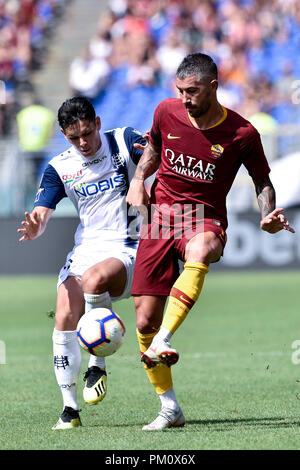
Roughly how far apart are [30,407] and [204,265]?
204cm

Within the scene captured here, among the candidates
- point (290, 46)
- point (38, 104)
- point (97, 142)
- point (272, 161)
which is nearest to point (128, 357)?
point (97, 142)

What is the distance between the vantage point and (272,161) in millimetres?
17578

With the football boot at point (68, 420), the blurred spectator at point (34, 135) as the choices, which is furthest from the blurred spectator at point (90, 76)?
the football boot at point (68, 420)

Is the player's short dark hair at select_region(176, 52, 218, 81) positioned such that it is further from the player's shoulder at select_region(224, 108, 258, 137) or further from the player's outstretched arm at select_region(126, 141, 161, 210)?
the player's outstretched arm at select_region(126, 141, 161, 210)

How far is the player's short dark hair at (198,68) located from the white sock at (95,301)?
163cm

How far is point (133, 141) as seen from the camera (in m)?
6.85

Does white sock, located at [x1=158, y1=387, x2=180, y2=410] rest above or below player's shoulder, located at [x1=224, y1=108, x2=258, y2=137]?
below

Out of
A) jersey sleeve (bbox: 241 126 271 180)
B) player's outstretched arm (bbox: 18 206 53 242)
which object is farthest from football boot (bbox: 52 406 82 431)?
jersey sleeve (bbox: 241 126 271 180)

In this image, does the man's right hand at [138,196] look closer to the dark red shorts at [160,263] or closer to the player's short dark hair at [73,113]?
the dark red shorts at [160,263]

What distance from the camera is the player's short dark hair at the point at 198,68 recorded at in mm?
5695

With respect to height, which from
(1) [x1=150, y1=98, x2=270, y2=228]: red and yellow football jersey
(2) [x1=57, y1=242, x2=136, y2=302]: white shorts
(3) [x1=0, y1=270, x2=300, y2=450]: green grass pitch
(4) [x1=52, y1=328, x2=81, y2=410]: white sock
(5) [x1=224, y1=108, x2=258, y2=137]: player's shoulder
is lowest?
(3) [x1=0, y1=270, x2=300, y2=450]: green grass pitch

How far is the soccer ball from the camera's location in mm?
5828
